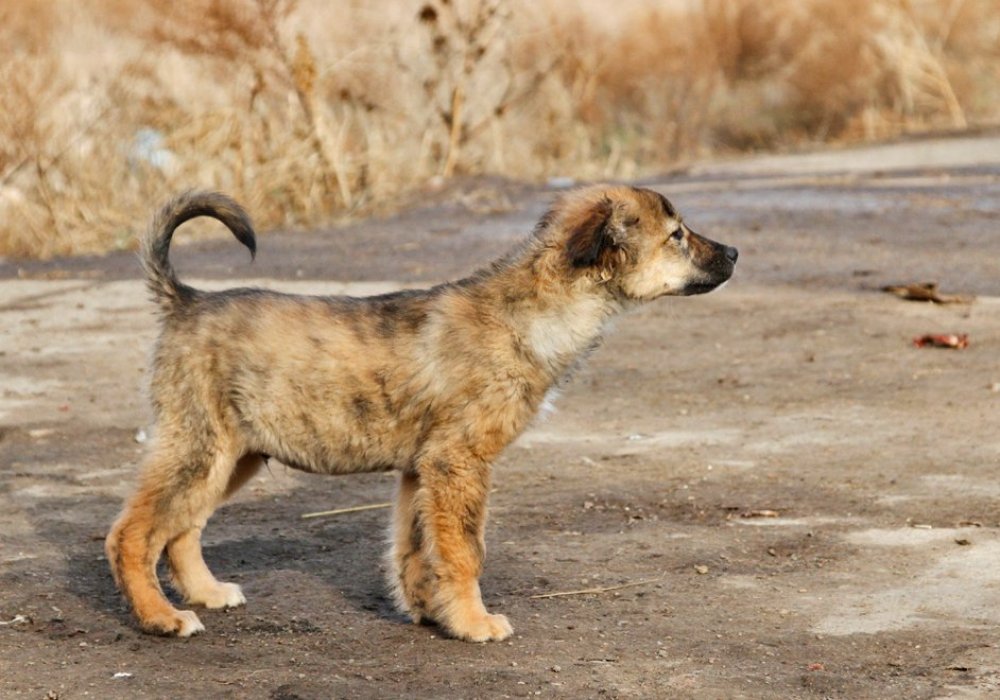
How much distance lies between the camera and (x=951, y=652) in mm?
5133

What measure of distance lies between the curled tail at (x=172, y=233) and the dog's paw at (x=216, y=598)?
1.01 m

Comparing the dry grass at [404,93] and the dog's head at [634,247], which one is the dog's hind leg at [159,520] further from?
the dry grass at [404,93]

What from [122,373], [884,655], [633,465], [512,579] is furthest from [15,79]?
[884,655]

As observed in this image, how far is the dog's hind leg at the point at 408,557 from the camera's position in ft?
18.0

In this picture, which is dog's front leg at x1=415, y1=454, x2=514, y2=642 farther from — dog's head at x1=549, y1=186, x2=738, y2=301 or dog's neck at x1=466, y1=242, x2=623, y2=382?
dog's head at x1=549, y1=186, x2=738, y2=301

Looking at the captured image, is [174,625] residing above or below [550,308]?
below

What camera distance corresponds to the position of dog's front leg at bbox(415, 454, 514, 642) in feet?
17.4

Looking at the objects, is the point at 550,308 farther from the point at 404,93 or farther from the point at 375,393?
the point at 404,93

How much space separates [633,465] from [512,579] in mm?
1771

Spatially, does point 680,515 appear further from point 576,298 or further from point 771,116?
point 771,116

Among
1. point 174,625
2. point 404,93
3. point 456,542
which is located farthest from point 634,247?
point 404,93

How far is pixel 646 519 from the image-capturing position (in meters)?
6.80

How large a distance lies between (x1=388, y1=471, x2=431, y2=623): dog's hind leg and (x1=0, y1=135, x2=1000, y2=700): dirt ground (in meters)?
0.10

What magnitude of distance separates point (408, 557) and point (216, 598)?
710 millimetres
